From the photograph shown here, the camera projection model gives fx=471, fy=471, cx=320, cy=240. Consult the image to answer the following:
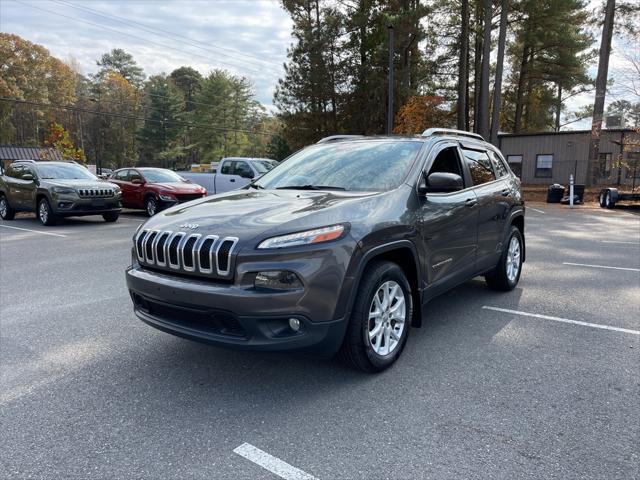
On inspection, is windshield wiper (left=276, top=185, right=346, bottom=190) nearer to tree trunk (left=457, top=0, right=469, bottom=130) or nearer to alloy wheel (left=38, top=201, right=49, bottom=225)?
alloy wheel (left=38, top=201, right=49, bottom=225)

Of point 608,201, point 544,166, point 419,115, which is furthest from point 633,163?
point 419,115

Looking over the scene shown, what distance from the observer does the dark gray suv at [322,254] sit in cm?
283

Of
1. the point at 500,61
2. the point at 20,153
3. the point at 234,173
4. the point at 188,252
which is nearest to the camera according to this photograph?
the point at 188,252

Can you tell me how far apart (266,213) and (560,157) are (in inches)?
1235

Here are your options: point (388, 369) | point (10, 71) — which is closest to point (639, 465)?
point (388, 369)

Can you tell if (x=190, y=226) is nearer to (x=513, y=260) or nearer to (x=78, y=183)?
(x=513, y=260)

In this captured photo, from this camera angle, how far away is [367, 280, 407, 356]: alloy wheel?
3325 mm

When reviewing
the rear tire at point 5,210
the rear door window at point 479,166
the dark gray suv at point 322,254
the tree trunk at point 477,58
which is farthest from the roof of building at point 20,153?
the dark gray suv at point 322,254

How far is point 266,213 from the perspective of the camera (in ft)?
10.5

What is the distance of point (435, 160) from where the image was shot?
4207mm

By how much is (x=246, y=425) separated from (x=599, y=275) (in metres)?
5.85

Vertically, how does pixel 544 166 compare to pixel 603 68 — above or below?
below

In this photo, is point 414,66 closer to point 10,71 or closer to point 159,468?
point 159,468

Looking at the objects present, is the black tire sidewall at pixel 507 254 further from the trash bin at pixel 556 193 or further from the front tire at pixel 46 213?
the trash bin at pixel 556 193
